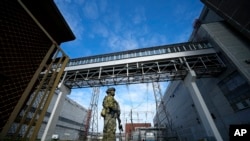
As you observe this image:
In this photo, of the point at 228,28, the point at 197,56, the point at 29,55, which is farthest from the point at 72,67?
the point at 228,28

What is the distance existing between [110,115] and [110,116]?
47 millimetres

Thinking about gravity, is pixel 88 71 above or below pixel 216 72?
above

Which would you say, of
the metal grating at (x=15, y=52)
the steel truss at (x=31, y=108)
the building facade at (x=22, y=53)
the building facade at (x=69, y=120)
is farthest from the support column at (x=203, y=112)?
the building facade at (x=69, y=120)

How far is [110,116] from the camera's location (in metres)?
5.53

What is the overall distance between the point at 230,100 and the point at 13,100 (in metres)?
13.8

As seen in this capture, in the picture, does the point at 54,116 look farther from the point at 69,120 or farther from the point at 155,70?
the point at 69,120

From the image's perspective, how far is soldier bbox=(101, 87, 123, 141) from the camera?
5.18 metres

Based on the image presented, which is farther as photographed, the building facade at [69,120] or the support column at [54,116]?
the building facade at [69,120]

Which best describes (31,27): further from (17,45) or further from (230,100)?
(230,100)

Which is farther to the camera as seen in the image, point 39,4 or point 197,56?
point 197,56

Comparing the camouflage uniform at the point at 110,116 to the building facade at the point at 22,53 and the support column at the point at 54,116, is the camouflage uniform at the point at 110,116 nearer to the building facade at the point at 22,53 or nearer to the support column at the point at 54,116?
the building facade at the point at 22,53

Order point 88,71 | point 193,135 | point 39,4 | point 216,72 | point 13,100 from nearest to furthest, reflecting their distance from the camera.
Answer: point 13,100 < point 39,4 < point 216,72 < point 88,71 < point 193,135

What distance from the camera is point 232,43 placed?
1005cm

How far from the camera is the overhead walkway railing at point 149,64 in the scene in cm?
1153
